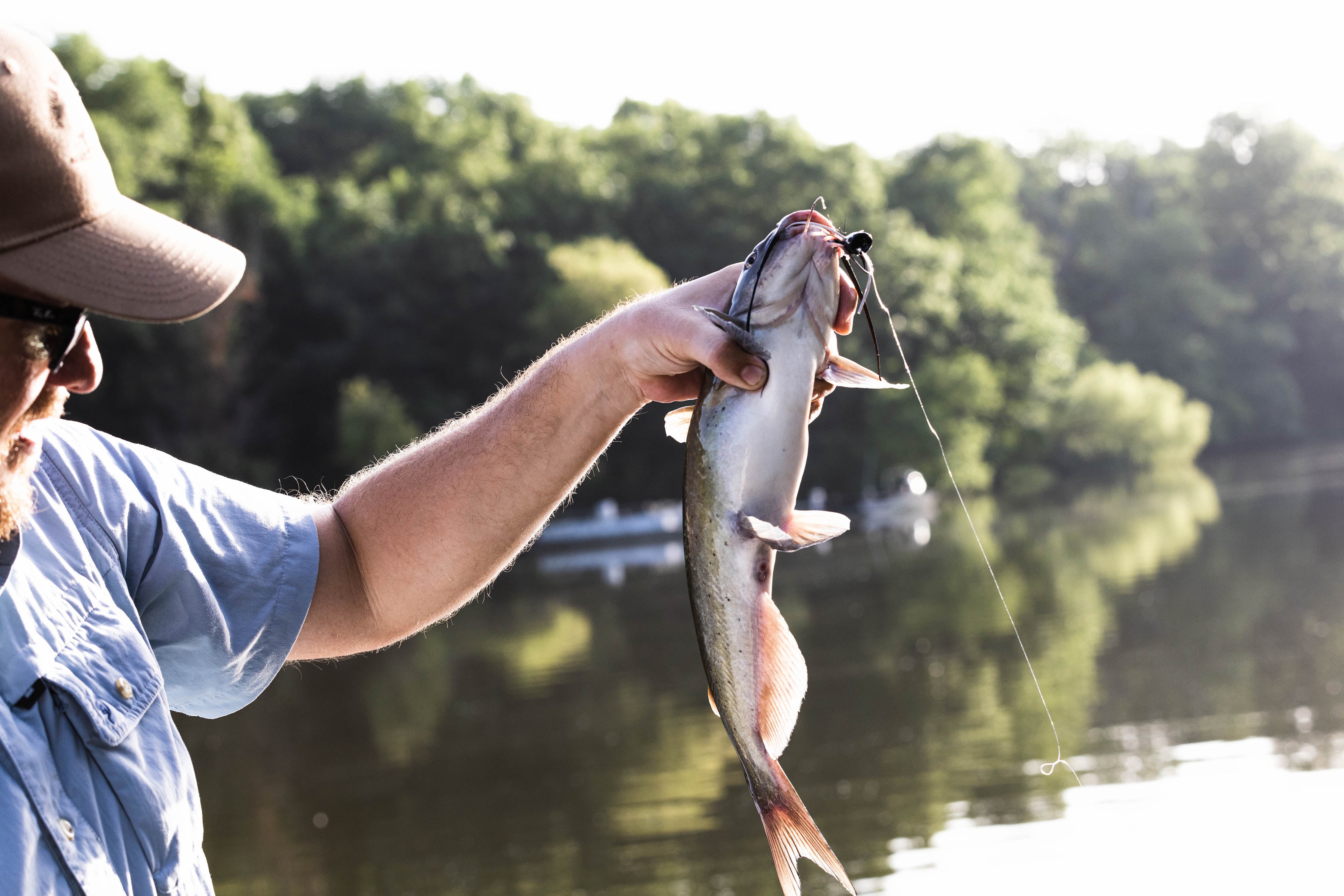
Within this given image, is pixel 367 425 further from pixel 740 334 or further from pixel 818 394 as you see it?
pixel 740 334

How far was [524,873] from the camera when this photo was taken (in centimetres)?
1062

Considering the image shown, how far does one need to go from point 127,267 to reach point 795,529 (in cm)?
109

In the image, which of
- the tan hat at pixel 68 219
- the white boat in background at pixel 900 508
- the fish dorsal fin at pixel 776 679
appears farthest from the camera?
the white boat in background at pixel 900 508

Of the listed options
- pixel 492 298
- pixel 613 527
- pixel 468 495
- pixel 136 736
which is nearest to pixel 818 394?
pixel 468 495

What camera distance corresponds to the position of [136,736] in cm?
185

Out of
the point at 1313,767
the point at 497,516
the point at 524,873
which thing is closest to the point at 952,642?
the point at 1313,767

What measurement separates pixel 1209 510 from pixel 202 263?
33.3 metres

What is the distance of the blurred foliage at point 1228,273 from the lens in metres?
57.6

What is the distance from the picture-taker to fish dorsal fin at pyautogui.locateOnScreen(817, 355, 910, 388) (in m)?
2.06

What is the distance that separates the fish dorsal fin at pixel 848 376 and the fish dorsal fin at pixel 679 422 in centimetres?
29

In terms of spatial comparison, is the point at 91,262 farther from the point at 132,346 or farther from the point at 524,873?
the point at 132,346

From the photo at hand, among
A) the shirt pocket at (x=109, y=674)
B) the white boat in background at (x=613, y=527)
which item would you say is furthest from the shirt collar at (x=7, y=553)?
the white boat in background at (x=613, y=527)

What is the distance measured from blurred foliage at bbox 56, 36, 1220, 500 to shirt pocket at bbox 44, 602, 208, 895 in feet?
132

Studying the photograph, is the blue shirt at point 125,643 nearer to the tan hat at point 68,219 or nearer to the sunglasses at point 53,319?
the sunglasses at point 53,319
